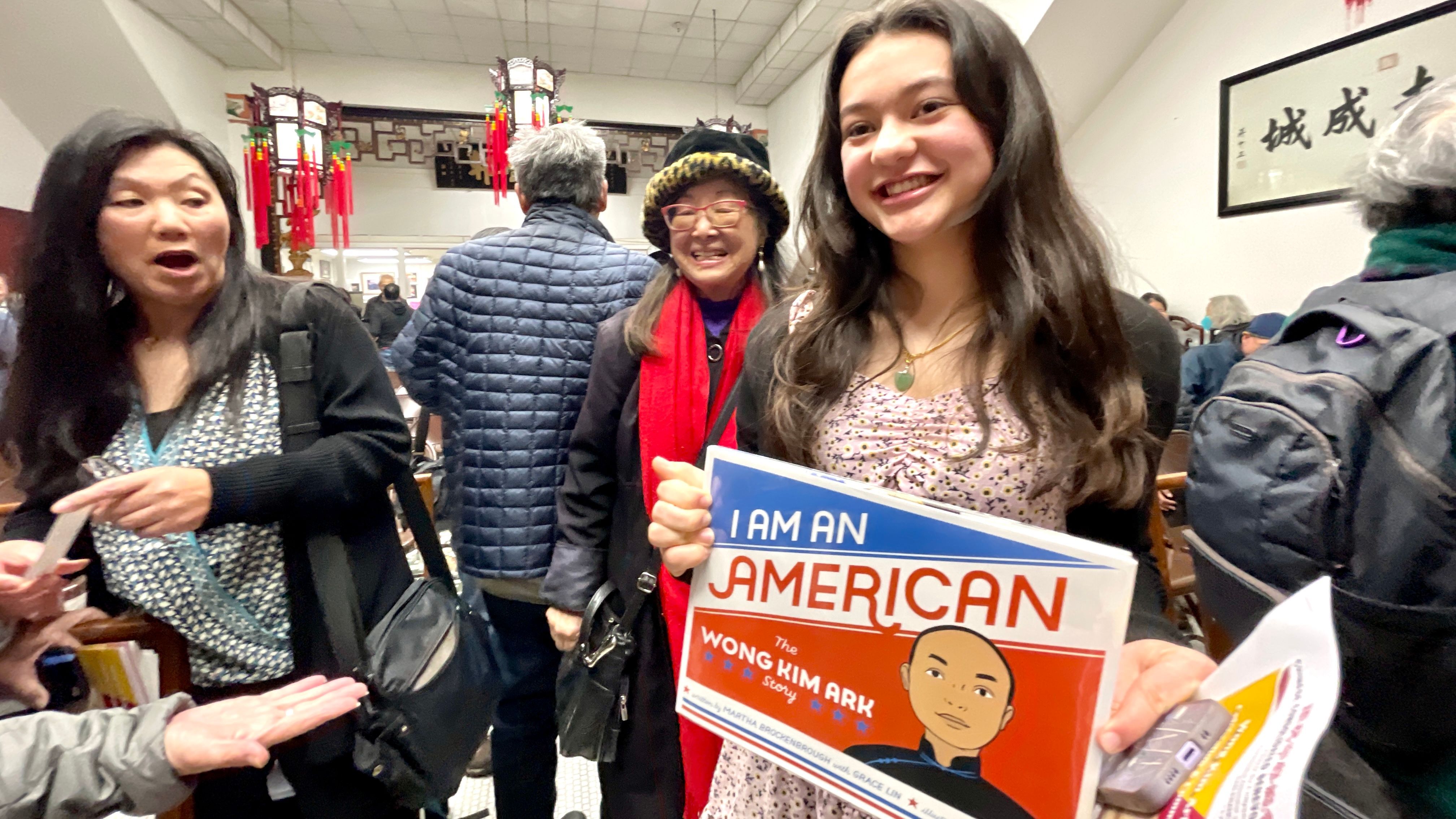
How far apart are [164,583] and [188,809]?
32 centimetres

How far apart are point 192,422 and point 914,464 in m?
1.02

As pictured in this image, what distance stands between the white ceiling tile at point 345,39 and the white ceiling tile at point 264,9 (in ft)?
0.86

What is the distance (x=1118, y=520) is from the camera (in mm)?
758

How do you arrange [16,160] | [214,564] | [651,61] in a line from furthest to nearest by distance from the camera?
[651,61], [16,160], [214,564]

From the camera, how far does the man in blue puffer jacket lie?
1.54 metres

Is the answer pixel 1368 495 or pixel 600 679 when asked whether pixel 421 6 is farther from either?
pixel 1368 495

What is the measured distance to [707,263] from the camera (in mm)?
1335

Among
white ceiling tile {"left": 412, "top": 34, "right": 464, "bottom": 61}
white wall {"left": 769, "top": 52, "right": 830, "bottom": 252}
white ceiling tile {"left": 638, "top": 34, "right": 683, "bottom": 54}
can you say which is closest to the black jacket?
white wall {"left": 769, "top": 52, "right": 830, "bottom": 252}

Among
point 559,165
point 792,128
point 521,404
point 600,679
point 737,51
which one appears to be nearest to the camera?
point 600,679

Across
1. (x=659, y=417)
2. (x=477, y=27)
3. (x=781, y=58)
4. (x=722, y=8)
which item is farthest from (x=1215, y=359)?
(x=477, y=27)

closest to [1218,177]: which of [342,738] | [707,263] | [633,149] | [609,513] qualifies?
[707,263]

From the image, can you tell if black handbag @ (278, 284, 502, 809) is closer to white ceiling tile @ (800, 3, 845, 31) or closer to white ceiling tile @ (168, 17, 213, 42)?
white ceiling tile @ (800, 3, 845, 31)

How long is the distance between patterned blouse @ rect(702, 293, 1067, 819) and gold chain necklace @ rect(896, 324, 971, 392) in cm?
1

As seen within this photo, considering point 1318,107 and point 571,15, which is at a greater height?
point 571,15
